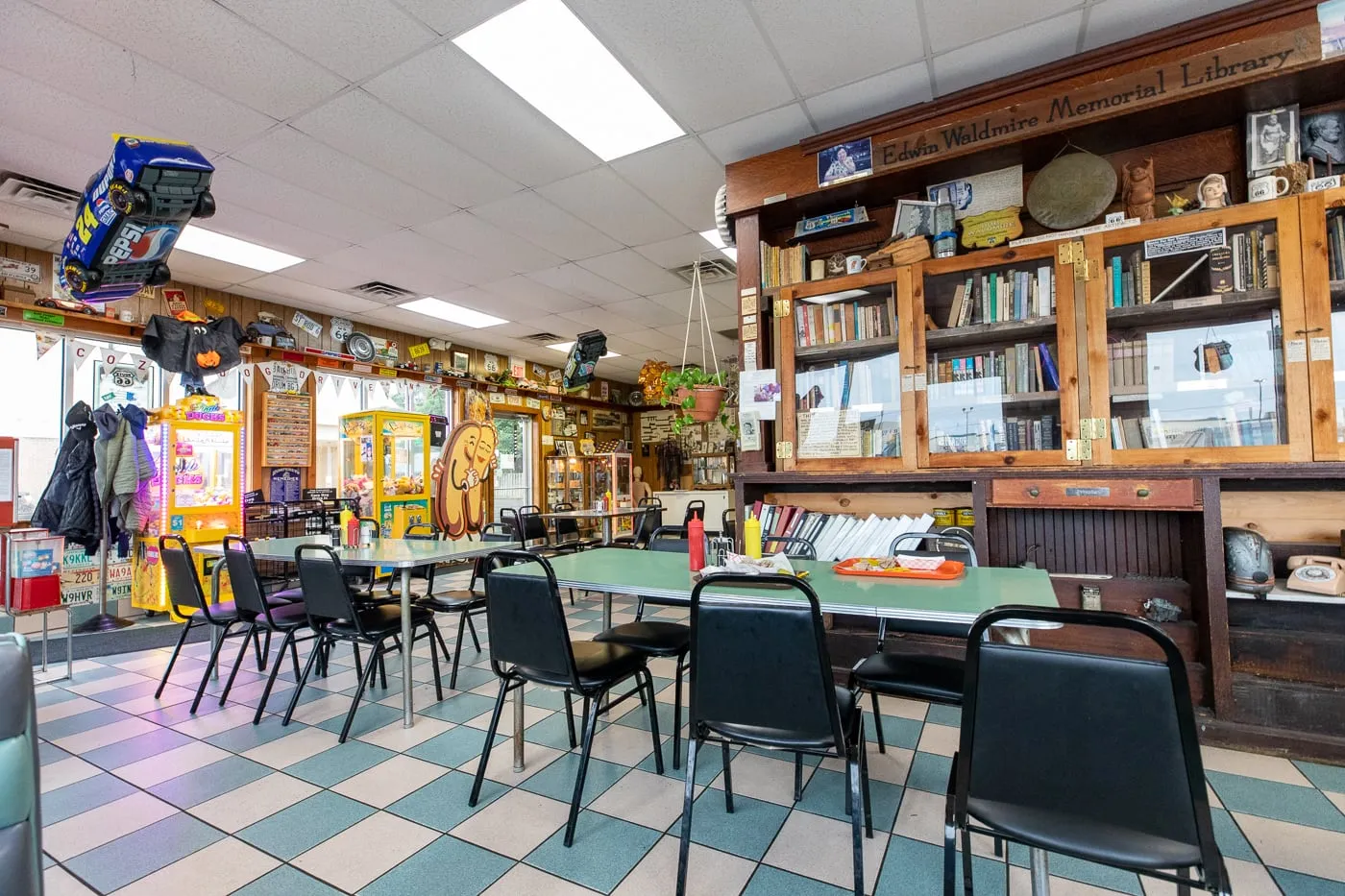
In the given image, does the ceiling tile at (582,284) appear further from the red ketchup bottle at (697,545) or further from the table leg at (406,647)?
the red ketchup bottle at (697,545)

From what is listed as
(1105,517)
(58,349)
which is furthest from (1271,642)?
(58,349)

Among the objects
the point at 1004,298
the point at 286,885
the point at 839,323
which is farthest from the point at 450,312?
the point at 286,885

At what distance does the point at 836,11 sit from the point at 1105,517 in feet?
9.42

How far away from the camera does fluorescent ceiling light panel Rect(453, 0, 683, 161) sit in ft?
9.16

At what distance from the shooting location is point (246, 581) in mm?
3256

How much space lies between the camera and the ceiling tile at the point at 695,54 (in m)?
2.72

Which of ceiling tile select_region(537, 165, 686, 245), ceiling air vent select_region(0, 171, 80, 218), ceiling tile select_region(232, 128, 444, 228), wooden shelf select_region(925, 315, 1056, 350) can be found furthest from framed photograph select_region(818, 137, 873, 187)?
ceiling air vent select_region(0, 171, 80, 218)

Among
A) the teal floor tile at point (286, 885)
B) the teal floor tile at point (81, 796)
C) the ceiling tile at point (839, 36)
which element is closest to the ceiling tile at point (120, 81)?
the ceiling tile at point (839, 36)

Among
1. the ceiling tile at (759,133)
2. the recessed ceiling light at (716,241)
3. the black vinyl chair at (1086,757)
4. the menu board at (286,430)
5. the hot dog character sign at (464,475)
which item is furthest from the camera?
the hot dog character sign at (464,475)

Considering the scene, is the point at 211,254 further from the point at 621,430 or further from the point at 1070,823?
the point at 621,430

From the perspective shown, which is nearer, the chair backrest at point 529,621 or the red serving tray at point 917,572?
the chair backrest at point 529,621

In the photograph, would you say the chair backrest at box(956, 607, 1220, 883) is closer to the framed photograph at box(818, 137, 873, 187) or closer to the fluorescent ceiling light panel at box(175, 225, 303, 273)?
the framed photograph at box(818, 137, 873, 187)

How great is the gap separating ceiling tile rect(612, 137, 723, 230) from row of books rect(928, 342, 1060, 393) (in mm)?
1986

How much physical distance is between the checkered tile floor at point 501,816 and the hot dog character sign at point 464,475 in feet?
15.1
